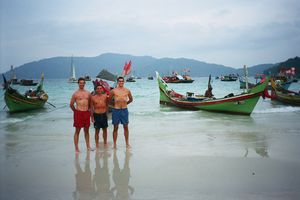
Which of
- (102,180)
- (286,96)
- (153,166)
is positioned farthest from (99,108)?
(286,96)

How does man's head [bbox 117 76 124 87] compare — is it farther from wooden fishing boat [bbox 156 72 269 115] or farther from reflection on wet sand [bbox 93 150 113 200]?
wooden fishing boat [bbox 156 72 269 115]

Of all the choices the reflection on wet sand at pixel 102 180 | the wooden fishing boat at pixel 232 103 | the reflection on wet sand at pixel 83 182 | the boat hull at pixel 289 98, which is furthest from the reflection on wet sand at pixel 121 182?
the boat hull at pixel 289 98

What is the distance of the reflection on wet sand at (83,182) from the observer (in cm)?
397

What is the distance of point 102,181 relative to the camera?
4.53 m

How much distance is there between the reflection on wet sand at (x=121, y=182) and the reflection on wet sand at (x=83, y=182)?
0.38 metres

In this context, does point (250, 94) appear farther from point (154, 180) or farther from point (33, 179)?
point (33, 179)

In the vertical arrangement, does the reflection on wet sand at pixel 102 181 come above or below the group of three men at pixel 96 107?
below

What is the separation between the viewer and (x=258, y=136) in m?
8.61

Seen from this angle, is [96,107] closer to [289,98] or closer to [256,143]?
[256,143]

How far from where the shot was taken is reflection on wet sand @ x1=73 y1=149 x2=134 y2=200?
3977 millimetres

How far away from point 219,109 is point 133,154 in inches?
371

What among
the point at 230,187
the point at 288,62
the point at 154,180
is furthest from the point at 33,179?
the point at 288,62

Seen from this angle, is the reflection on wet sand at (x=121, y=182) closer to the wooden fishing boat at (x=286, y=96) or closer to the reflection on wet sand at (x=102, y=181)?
the reflection on wet sand at (x=102, y=181)

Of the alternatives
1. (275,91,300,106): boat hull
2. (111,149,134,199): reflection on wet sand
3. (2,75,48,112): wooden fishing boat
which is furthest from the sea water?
(275,91,300,106): boat hull
